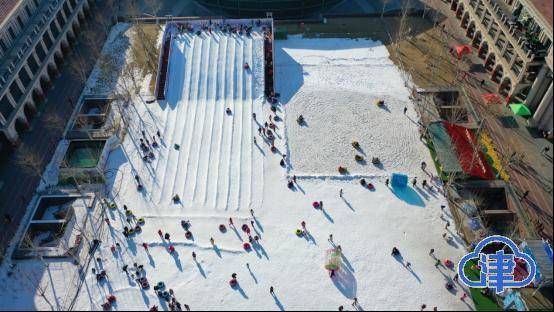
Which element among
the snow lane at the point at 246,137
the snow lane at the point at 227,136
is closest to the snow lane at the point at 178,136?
the snow lane at the point at 227,136

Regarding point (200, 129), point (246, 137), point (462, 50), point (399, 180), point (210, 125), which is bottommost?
point (399, 180)

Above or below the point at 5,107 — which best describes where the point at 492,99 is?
below

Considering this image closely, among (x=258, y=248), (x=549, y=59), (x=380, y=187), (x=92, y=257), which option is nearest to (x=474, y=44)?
(x=549, y=59)

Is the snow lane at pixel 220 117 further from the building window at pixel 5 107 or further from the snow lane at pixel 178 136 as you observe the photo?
the building window at pixel 5 107

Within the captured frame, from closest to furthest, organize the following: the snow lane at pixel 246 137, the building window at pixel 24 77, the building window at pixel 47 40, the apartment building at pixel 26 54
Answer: the snow lane at pixel 246 137
the apartment building at pixel 26 54
the building window at pixel 24 77
the building window at pixel 47 40

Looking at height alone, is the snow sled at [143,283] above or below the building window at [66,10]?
below

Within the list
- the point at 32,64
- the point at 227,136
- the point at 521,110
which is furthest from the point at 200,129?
the point at 521,110

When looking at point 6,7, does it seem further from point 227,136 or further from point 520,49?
point 520,49

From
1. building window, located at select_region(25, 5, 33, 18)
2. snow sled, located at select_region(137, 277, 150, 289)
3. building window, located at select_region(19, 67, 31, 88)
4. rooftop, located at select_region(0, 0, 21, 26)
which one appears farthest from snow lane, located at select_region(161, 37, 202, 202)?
rooftop, located at select_region(0, 0, 21, 26)
